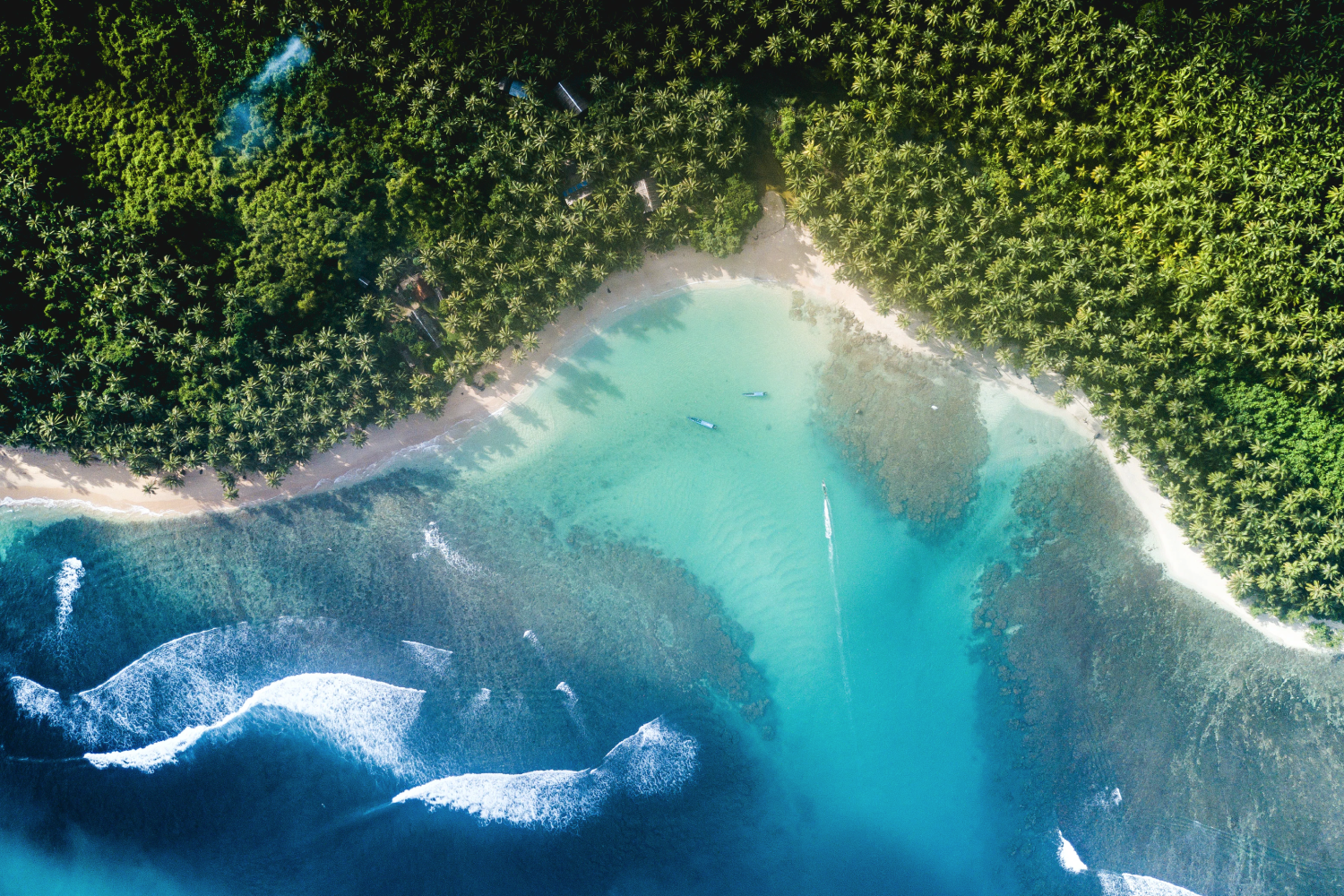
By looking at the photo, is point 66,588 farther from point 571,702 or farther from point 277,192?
point 571,702

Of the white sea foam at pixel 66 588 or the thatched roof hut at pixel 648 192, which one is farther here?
the white sea foam at pixel 66 588

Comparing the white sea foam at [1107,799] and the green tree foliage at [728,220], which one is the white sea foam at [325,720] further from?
the white sea foam at [1107,799]

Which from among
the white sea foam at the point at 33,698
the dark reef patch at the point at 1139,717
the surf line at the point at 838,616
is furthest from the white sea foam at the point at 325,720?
the dark reef patch at the point at 1139,717

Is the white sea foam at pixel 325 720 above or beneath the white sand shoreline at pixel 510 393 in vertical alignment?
beneath

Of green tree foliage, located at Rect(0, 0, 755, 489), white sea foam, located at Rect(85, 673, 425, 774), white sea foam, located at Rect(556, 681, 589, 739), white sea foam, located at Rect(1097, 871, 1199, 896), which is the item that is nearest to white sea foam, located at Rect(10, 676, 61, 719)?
white sea foam, located at Rect(85, 673, 425, 774)

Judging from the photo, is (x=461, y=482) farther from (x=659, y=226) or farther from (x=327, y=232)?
(x=659, y=226)
